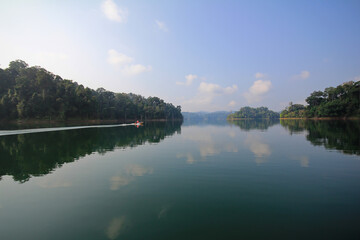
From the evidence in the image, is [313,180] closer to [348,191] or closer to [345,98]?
[348,191]

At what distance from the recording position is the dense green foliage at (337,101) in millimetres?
87375

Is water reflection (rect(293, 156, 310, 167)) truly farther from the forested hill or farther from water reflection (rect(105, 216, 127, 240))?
the forested hill

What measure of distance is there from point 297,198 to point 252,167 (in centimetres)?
426

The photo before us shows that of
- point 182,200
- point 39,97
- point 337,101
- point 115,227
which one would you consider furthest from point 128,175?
point 337,101

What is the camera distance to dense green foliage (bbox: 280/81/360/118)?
287 ft

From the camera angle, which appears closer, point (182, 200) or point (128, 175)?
point (182, 200)

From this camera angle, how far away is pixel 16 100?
6562cm

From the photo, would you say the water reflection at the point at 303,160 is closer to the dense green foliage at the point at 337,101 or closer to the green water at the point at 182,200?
the green water at the point at 182,200

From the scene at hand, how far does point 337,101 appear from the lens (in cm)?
9075

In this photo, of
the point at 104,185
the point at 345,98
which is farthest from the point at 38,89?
the point at 345,98

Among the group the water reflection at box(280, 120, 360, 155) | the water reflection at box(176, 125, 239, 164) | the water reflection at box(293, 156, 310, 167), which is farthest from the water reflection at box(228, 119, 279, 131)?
the water reflection at box(293, 156, 310, 167)

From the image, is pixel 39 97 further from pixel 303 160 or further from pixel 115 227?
pixel 303 160

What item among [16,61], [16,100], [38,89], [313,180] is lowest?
[313,180]

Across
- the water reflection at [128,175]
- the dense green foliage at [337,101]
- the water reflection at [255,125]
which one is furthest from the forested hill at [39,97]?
the dense green foliage at [337,101]
